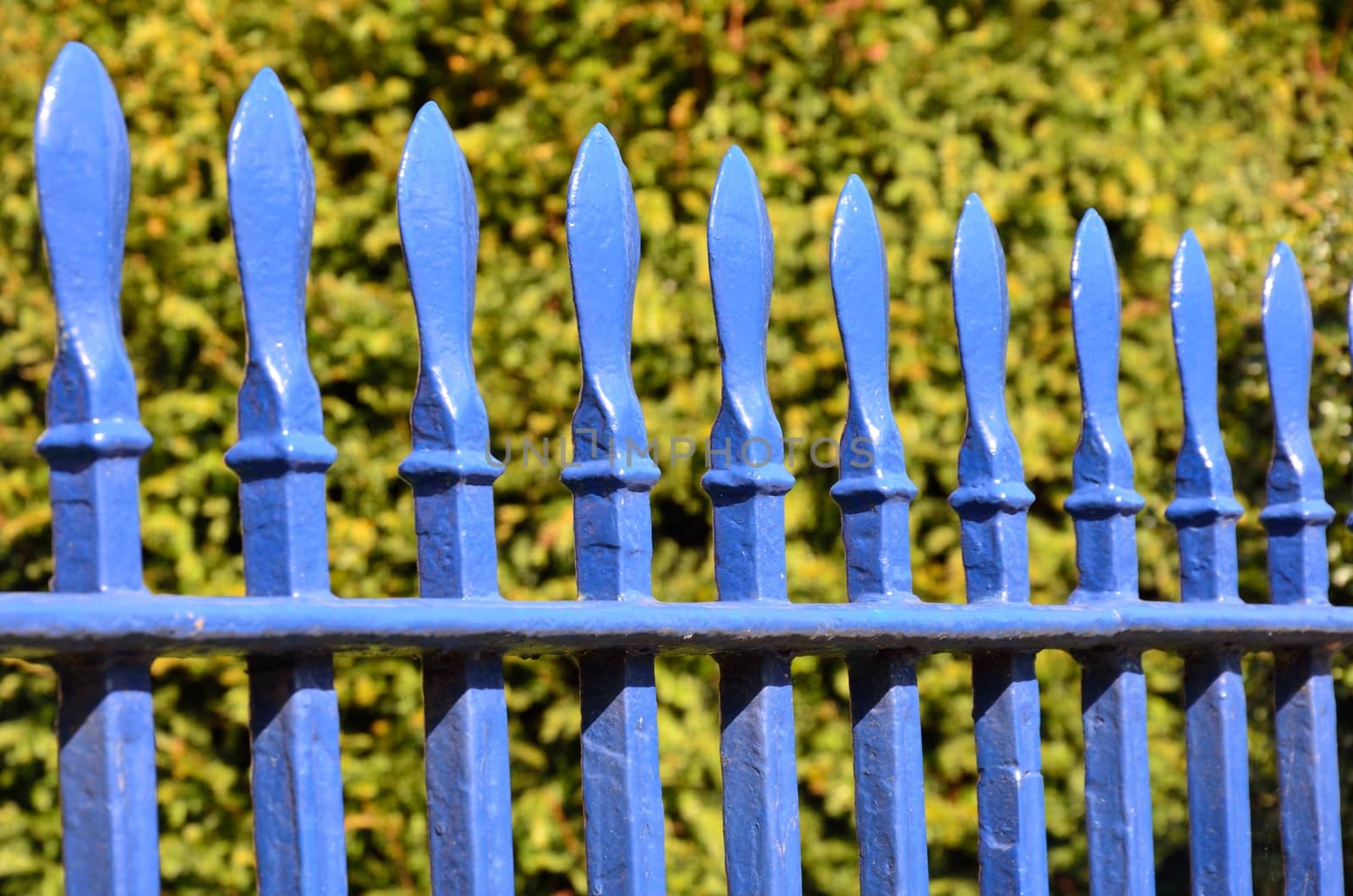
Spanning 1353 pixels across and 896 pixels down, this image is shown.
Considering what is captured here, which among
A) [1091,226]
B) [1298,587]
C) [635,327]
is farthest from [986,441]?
[635,327]

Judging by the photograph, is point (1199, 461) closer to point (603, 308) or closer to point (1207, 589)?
point (1207, 589)

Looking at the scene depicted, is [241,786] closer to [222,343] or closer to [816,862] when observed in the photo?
[222,343]

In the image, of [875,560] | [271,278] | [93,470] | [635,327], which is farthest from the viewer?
[635,327]

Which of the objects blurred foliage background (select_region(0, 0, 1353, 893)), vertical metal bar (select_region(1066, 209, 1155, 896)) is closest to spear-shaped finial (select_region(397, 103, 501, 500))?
vertical metal bar (select_region(1066, 209, 1155, 896))

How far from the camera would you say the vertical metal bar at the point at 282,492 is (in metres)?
1.23

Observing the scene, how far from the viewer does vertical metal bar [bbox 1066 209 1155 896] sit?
1.80 meters

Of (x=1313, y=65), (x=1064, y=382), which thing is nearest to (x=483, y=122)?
(x=1064, y=382)

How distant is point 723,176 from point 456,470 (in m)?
0.49

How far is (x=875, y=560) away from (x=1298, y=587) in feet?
2.68

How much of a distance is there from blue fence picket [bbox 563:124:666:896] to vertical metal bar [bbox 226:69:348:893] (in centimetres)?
28

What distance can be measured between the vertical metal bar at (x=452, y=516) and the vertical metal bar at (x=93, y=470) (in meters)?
0.26

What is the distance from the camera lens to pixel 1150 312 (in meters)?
3.21

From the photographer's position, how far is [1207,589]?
195cm

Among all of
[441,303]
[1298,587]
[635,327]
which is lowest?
[1298,587]
